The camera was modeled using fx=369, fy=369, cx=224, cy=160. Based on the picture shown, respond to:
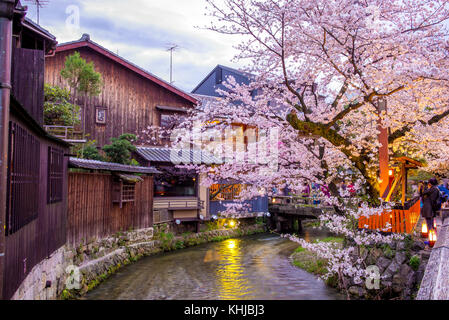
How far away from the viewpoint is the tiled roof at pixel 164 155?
75.4ft

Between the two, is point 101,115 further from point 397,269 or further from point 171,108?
point 397,269

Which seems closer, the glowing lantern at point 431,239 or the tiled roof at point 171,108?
the glowing lantern at point 431,239

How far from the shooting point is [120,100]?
2419 cm

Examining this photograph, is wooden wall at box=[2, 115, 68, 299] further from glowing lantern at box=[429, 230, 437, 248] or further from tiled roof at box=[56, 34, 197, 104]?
tiled roof at box=[56, 34, 197, 104]

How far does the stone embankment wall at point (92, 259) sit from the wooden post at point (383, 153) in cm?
1021

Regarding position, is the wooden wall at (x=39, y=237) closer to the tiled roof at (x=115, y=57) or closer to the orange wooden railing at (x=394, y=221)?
the orange wooden railing at (x=394, y=221)

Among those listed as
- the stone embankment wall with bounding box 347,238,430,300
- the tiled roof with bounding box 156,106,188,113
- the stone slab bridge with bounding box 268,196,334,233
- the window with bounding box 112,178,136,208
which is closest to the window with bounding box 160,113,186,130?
the tiled roof with bounding box 156,106,188,113

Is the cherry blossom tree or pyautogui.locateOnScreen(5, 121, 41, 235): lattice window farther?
the cherry blossom tree

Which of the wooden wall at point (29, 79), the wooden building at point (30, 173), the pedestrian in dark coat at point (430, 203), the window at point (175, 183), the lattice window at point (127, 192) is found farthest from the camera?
the window at point (175, 183)

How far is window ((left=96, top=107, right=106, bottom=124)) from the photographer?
2338cm

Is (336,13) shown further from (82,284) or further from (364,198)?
(82,284)

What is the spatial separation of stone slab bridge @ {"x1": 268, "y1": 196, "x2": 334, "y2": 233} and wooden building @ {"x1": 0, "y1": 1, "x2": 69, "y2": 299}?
19.5 m

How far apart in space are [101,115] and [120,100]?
5.30ft

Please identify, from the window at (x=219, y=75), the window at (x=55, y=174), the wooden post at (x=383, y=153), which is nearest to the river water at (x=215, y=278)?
the window at (x=55, y=174)
